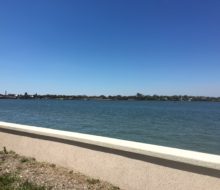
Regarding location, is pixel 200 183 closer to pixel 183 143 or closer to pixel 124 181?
pixel 124 181

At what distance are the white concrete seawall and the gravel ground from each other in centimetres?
12

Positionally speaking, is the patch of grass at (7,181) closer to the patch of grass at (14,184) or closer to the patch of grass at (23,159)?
the patch of grass at (14,184)

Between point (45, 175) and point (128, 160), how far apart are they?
5.17 ft

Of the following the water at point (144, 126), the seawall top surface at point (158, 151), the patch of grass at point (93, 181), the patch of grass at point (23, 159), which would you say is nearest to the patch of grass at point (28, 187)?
the patch of grass at point (93, 181)

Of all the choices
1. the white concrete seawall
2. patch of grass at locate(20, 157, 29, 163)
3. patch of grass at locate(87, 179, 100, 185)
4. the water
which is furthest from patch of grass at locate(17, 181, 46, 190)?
the water

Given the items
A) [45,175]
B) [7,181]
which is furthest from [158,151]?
[7,181]

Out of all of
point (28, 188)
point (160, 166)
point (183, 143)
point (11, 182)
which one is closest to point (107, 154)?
point (160, 166)

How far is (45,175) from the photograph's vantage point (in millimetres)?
4832

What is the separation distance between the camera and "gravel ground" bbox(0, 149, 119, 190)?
14.2 feet

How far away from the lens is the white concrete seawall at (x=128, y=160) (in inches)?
136

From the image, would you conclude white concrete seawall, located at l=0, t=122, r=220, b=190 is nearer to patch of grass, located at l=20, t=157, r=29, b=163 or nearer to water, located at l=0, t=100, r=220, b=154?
patch of grass, located at l=20, t=157, r=29, b=163

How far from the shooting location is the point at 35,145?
5750mm

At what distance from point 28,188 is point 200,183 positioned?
2.36 metres

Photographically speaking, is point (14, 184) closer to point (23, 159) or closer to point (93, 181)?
point (93, 181)
